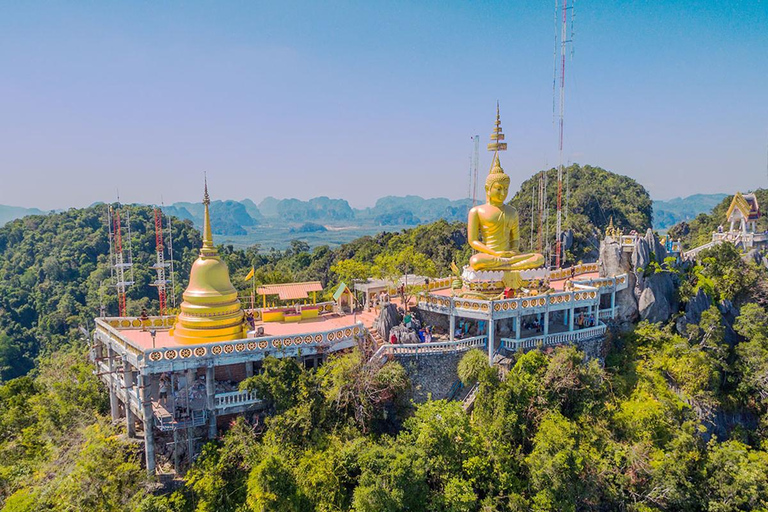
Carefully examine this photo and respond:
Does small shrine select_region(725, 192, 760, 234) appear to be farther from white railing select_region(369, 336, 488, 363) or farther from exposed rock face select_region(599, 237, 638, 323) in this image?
white railing select_region(369, 336, 488, 363)

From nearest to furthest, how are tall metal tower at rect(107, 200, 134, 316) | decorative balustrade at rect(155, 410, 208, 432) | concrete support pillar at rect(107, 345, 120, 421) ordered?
1. decorative balustrade at rect(155, 410, 208, 432)
2. concrete support pillar at rect(107, 345, 120, 421)
3. tall metal tower at rect(107, 200, 134, 316)

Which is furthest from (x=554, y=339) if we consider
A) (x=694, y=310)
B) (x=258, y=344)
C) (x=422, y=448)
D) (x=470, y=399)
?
(x=258, y=344)

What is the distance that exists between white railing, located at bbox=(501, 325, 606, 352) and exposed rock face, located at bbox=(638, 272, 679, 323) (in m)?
3.25

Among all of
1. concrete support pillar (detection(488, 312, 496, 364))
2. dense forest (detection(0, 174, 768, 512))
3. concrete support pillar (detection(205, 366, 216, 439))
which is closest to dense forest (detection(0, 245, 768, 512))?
dense forest (detection(0, 174, 768, 512))

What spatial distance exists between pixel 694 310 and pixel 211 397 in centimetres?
2286

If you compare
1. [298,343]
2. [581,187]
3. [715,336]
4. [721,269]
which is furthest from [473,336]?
[581,187]

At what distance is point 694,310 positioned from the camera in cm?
2509

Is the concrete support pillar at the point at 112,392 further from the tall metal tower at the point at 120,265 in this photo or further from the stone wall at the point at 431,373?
the stone wall at the point at 431,373

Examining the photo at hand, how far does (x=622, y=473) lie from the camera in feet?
59.5

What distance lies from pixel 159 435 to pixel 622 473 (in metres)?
16.7

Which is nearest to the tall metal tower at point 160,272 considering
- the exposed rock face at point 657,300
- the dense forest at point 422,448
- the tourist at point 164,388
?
the dense forest at point 422,448

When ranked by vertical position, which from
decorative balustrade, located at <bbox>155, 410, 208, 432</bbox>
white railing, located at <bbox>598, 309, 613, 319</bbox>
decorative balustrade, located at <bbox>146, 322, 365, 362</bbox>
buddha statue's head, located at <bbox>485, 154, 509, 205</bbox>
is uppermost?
buddha statue's head, located at <bbox>485, 154, 509, 205</bbox>

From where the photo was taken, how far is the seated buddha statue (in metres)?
23.8

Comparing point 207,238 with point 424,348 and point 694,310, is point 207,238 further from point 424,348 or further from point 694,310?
point 694,310
